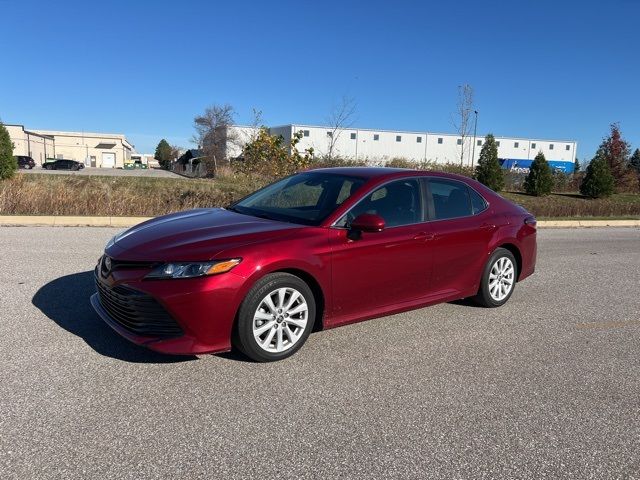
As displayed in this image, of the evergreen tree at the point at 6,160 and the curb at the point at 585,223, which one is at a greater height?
the evergreen tree at the point at 6,160

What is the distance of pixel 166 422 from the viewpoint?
3199 mm

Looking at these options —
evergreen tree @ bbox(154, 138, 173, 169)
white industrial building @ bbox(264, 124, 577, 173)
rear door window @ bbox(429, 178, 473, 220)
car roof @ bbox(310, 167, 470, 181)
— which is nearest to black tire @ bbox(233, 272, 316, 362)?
car roof @ bbox(310, 167, 470, 181)

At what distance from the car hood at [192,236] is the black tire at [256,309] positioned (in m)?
0.34

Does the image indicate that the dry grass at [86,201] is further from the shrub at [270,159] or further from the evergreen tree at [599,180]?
the evergreen tree at [599,180]

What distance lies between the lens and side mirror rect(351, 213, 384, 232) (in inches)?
172

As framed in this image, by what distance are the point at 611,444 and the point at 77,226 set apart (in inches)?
441

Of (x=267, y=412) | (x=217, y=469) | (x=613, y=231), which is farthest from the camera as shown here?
(x=613, y=231)

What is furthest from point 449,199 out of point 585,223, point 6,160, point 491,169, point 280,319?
point 491,169

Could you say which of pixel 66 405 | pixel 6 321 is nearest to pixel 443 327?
pixel 66 405

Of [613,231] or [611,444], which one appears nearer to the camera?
[611,444]

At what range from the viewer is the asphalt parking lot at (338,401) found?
285cm

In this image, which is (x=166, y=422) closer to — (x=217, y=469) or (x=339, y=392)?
(x=217, y=469)

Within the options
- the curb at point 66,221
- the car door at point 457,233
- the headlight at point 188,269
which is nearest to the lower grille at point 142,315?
the headlight at point 188,269

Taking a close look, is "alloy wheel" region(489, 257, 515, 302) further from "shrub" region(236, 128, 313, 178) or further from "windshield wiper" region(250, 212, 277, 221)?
"shrub" region(236, 128, 313, 178)
